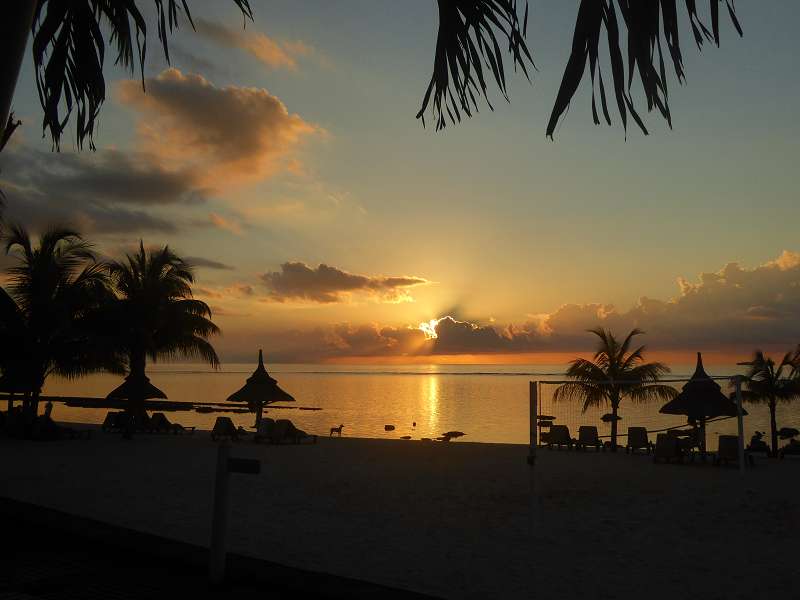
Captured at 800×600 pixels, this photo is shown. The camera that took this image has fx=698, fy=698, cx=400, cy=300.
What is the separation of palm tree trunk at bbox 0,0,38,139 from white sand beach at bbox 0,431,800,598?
482 centimetres

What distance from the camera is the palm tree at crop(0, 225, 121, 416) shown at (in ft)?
69.9

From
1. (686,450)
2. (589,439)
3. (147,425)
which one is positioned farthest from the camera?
(147,425)

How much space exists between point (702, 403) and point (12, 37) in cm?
1912

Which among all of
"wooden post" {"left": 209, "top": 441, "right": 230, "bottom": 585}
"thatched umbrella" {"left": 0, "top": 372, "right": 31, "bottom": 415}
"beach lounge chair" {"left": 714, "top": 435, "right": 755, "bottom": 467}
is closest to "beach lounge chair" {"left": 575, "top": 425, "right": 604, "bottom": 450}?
"beach lounge chair" {"left": 714, "top": 435, "right": 755, "bottom": 467}

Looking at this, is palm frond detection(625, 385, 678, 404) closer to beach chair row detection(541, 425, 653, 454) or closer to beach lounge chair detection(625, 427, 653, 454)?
beach chair row detection(541, 425, 653, 454)

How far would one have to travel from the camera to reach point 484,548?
24.6 feet

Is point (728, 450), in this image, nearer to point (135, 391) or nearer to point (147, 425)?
point (135, 391)

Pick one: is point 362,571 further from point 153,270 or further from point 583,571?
point 153,270

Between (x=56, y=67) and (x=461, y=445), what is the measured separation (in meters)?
21.0

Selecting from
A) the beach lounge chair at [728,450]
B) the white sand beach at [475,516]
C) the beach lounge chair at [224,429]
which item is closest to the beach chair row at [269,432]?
the beach lounge chair at [224,429]

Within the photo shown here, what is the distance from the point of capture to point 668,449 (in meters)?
18.2

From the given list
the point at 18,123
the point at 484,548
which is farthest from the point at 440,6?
the point at 484,548

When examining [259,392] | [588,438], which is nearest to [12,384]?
[259,392]

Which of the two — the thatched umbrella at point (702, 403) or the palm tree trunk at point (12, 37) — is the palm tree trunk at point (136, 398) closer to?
the thatched umbrella at point (702, 403)
